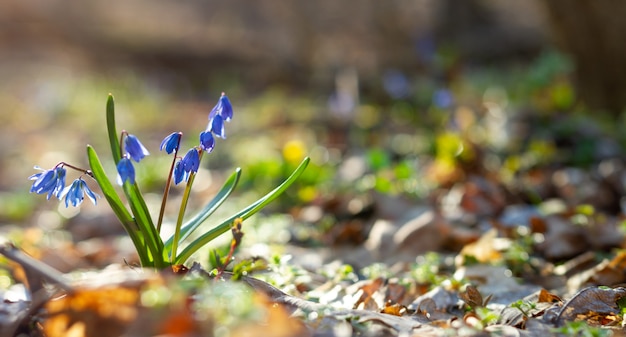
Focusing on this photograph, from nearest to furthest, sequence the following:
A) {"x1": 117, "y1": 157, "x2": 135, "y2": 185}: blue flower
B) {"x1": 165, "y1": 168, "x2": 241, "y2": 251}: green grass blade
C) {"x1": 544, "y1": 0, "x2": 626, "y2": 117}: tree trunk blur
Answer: {"x1": 117, "y1": 157, "x2": 135, "y2": 185}: blue flower → {"x1": 165, "y1": 168, "x2": 241, "y2": 251}: green grass blade → {"x1": 544, "y1": 0, "x2": 626, "y2": 117}: tree trunk blur

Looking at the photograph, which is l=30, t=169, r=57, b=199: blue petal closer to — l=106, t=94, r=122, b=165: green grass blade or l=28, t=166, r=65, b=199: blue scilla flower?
l=28, t=166, r=65, b=199: blue scilla flower

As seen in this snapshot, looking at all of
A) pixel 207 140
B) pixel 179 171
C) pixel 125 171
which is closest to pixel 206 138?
pixel 207 140

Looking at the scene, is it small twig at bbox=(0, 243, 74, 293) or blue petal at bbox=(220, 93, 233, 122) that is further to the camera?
blue petal at bbox=(220, 93, 233, 122)

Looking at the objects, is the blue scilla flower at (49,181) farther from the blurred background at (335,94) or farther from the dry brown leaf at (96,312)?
the blurred background at (335,94)

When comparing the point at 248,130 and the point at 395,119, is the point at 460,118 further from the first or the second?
the point at 248,130

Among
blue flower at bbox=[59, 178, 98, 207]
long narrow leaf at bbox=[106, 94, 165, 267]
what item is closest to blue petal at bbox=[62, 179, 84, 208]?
blue flower at bbox=[59, 178, 98, 207]
